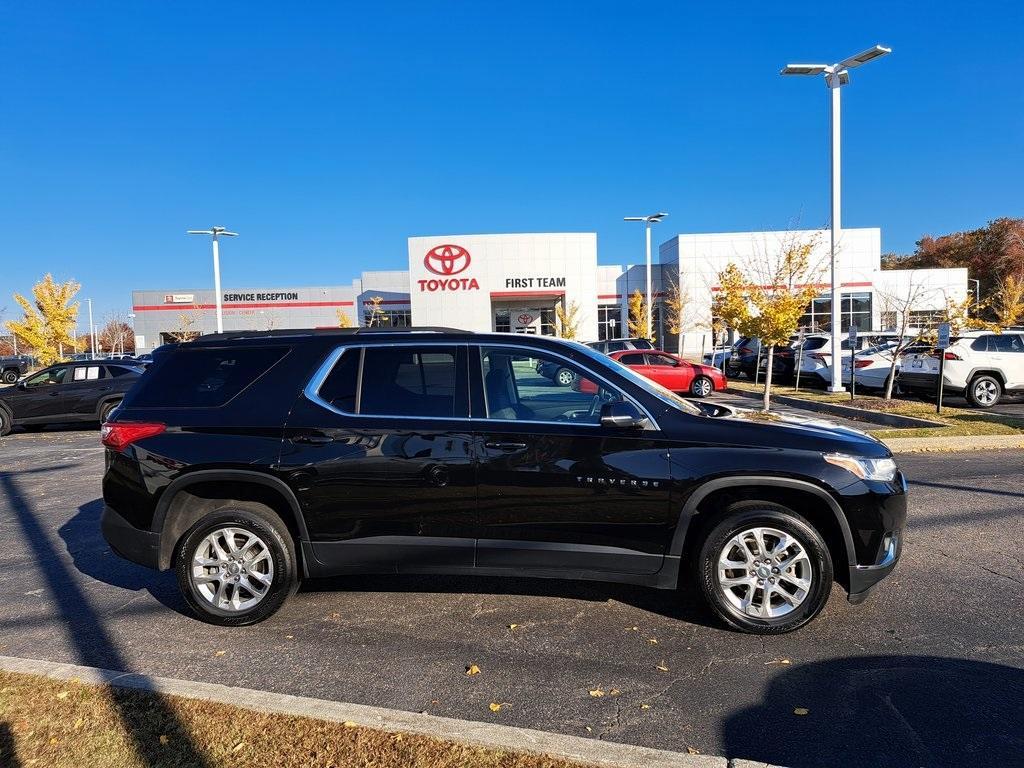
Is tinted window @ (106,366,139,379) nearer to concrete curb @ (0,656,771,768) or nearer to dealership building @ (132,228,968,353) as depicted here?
concrete curb @ (0,656,771,768)

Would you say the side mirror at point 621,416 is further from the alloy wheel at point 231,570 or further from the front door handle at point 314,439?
the alloy wheel at point 231,570

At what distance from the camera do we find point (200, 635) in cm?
404

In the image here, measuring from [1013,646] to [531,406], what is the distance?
3006 millimetres

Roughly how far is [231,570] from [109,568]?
6.22ft

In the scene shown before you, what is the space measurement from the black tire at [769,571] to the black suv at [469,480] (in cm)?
1

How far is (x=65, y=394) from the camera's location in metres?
14.8

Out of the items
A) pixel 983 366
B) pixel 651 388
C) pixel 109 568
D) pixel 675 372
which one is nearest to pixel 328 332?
pixel 651 388

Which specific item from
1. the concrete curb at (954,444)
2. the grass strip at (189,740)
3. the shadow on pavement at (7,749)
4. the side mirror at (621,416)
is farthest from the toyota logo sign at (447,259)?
the shadow on pavement at (7,749)

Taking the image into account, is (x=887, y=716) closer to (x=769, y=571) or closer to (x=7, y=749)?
(x=769, y=571)

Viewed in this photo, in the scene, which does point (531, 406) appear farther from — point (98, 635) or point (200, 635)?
point (98, 635)

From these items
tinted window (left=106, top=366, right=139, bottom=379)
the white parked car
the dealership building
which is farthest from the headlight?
the dealership building

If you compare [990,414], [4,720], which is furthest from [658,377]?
[4,720]

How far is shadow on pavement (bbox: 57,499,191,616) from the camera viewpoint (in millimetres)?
4773

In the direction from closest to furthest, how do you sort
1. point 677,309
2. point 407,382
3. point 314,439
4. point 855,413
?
1. point 314,439
2. point 407,382
3. point 855,413
4. point 677,309
